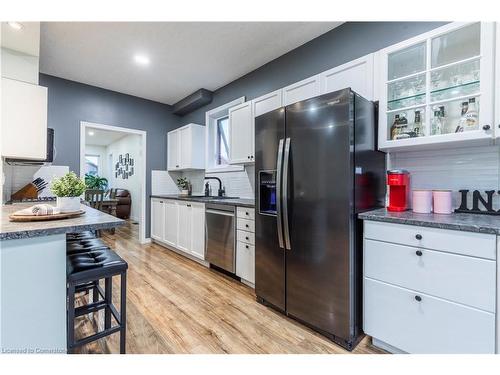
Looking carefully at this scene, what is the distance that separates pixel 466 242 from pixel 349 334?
903 millimetres

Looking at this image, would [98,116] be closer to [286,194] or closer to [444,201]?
[286,194]

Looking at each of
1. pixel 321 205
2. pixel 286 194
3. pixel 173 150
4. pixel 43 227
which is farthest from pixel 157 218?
pixel 321 205

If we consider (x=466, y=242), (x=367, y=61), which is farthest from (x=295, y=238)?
(x=367, y=61)

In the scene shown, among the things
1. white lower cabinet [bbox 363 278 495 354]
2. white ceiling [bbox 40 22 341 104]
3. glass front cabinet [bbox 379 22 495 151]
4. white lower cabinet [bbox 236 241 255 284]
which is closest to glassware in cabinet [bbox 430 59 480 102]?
glass front cabinet [bbox 379 22 495 151]

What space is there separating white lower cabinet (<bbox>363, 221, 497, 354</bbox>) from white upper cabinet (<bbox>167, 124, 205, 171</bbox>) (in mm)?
3074

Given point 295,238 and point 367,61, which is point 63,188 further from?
point 367,61

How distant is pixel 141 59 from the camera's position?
3.01 m

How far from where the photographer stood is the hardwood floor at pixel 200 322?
1.60m

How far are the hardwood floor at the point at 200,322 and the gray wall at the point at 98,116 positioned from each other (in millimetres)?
2199

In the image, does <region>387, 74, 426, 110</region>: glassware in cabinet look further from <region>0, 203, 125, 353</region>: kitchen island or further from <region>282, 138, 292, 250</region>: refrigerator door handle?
<region>0, 203, 125, 353</region>: kitchen island

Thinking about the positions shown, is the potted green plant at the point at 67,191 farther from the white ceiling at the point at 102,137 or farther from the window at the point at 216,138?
the white ceiling at the point at 102,137

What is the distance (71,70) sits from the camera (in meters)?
3.31

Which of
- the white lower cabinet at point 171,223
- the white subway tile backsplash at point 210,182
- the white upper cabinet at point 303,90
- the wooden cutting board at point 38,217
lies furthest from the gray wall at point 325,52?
the wooden cutting board at point 38,217

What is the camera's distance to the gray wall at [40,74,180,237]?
3.53 meters
